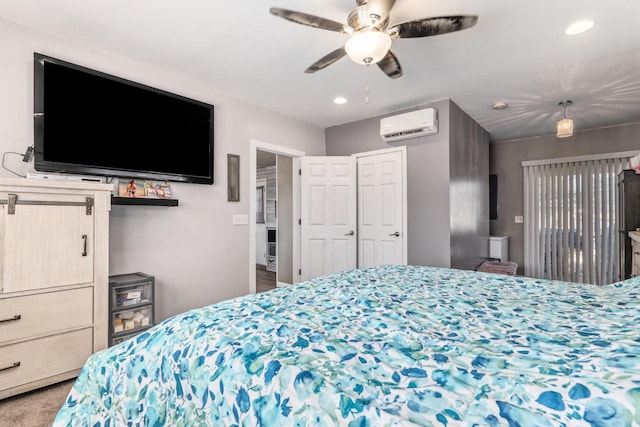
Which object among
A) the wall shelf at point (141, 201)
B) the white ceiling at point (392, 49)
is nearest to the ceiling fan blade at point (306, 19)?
the white ceiling at point (392, 49)

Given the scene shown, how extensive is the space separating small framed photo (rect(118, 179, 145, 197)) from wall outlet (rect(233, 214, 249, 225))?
1023 mm

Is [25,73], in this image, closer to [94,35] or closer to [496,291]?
[94,35]

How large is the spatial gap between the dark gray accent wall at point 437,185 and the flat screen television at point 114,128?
7.27 feet

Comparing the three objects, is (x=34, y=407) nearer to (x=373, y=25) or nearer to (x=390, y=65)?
(x=373, y=25)

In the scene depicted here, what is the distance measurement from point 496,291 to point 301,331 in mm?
1107

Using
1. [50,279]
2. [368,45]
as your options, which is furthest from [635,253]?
[50,279]

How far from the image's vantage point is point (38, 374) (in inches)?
77.1

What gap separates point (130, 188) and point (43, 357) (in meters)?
1.35

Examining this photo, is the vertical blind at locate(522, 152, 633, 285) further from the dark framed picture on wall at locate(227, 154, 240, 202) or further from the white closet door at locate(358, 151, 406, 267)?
the dark framed picture on wall at locate(227, 154, 240, 202)

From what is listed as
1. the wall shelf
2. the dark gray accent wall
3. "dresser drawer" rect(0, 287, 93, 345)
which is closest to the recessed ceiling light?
the dark gray accent wall

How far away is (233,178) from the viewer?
3.55 meters

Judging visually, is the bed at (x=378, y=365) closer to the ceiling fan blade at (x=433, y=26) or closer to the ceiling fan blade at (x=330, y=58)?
the ceiling fan blade at (x=433, y=26)

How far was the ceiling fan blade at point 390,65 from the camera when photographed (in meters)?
2.19

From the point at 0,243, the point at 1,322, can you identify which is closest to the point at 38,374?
the point at 1,322
